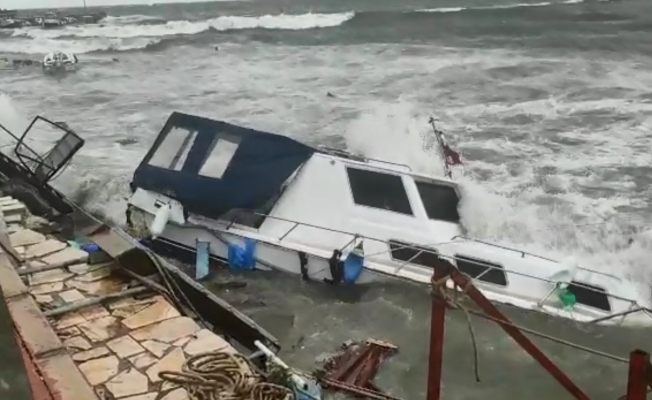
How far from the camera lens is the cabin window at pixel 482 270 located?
1099 cm

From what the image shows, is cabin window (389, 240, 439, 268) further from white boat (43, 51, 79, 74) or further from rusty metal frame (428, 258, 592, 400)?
white boat (43, 51, 79, 74)

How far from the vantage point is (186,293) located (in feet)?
26.2

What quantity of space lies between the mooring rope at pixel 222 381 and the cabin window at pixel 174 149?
6.68m

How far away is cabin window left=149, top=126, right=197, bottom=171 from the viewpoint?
41.0 feet

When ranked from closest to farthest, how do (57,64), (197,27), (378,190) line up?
1. (378,190)
2. (57,64)
3. (197,27)

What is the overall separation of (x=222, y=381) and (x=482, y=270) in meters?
6.02

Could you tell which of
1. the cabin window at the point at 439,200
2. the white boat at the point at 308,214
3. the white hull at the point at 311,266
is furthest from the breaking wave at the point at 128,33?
the cabin window at the point at 439,200

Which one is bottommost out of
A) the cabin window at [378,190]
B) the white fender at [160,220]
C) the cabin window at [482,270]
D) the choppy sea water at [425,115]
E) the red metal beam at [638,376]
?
the choppy sea water at [425,115]

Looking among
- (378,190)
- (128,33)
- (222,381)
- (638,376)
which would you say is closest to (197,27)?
(128,33)

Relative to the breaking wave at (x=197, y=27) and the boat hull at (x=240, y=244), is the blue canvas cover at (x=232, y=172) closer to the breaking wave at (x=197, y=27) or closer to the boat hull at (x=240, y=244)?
the boat hull at (x=240, y=244)

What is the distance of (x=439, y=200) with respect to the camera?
12.0 metres

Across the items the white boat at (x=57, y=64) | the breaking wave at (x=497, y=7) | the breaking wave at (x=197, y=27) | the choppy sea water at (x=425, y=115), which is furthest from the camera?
the breaking wave at (x=197, y=27)

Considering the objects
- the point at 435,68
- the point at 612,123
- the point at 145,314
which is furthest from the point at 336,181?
the point at 435,68

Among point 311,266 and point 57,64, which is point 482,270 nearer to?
point 311,266
